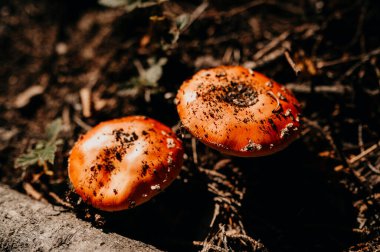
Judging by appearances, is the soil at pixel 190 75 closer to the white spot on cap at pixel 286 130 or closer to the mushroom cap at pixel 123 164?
the mushroom cap at pixel 123 164

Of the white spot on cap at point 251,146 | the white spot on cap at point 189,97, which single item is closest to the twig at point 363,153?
the white spot on cap at point 251,146

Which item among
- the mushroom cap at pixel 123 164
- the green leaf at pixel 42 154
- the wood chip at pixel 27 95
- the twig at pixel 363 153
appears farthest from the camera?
the wood chip at pixel 27 95

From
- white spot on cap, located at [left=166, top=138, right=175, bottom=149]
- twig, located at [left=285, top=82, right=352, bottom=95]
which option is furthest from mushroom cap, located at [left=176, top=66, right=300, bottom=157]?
twig, located at [left=285, top=82, right=352, bottom=95]

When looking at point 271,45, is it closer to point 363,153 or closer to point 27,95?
point 363,153

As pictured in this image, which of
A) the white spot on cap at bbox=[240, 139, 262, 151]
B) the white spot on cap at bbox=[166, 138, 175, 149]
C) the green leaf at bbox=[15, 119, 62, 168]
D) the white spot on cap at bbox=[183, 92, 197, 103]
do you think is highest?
the white spot on cap at bbox=[183, 92, 197, 103]

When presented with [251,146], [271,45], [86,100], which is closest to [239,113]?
[251,146]

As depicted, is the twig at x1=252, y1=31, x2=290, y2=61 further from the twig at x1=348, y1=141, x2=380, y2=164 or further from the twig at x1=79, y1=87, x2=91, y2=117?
the twig at x1=79, y1=87, x2=91, y2=117
